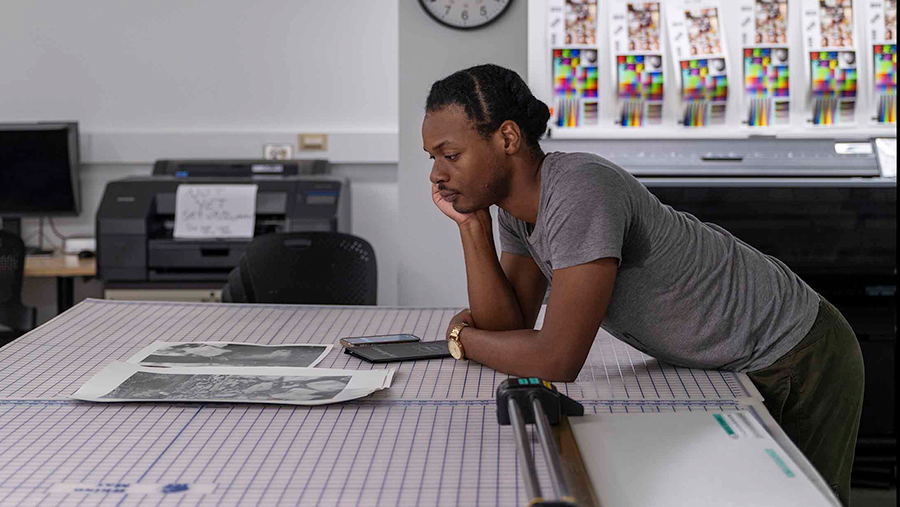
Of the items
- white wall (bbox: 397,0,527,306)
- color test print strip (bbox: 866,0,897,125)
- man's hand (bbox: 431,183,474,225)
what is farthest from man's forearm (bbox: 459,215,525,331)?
color test print strip (bbox: 866,0,897,125)

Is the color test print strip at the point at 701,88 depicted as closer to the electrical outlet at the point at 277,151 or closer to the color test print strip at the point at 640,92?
the color test print strip at the point at 640,92

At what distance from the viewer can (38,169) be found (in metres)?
3.88

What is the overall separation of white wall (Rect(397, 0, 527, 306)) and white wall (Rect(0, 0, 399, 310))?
0.96 metres

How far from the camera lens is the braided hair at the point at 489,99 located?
147cm

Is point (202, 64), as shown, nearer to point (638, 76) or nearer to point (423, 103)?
point (423, 103)

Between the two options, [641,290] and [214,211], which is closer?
[641,290]

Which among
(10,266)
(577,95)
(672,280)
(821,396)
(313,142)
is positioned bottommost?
(821,396)

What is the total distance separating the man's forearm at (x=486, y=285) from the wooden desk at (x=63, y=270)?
7.29 ft

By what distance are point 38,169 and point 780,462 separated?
3655mm

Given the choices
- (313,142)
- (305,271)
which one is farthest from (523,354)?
(313,142)

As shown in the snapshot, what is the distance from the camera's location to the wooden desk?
3.48 metres

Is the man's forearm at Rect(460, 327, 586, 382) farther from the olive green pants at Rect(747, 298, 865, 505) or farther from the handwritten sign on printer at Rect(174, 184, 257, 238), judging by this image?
the handwritten sign on printer at Rect(174, 184, 257, 238)

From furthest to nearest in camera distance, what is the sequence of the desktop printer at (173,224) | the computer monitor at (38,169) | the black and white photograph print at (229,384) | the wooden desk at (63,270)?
the computer monitor at (38,169)
the wooden desk at (63,270)
the desktop printer at (173,224)
the black and white photograph print at (229,384)

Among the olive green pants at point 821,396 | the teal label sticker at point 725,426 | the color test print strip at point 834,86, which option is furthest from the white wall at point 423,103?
the teal label sticker at point 725,426
